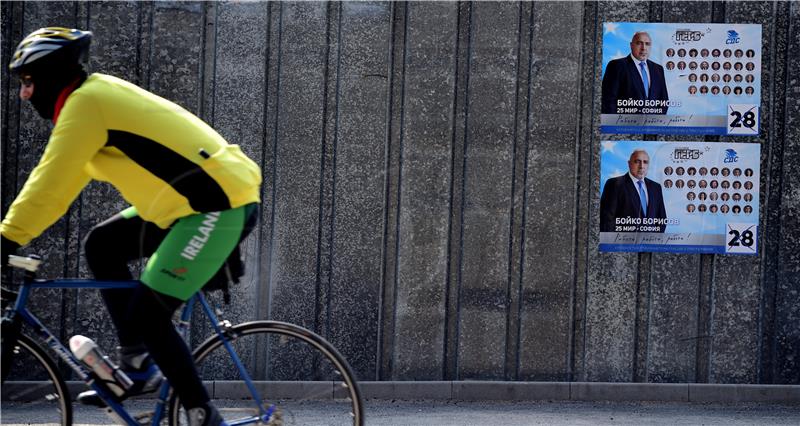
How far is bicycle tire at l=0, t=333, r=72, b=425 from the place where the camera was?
13.8ft

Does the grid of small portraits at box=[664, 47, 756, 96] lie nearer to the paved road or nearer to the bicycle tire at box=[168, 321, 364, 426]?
the paved road

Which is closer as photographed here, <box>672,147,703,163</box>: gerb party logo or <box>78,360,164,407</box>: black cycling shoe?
<box>78,360,164,407</box>: black cycling shoe

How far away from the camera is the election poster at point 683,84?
7637 mm

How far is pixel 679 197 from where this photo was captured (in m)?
7.76

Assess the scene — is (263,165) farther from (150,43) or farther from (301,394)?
(301,394)

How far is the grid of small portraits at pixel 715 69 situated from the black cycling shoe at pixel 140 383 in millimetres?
4831

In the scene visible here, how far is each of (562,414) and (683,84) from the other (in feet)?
8.38

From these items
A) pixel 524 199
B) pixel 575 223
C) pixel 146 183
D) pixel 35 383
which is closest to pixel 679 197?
pixel 575 223

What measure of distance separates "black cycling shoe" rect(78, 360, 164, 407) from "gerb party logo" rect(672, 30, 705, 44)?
490 centimetres

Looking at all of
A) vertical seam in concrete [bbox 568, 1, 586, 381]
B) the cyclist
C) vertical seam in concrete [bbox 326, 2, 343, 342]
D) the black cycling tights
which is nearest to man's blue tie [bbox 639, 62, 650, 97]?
vertical seam in concrete [bbox 568, 1, 586, 381]

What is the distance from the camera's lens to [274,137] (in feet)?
24.8

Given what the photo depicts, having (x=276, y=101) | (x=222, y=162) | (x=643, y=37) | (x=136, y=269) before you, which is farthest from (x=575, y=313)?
(x=222, y=162)

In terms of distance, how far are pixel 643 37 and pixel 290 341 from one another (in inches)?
167

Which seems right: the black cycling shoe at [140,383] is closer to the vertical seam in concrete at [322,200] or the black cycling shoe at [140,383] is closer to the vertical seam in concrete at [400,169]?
the vertical seam in concrete at [322,200]
